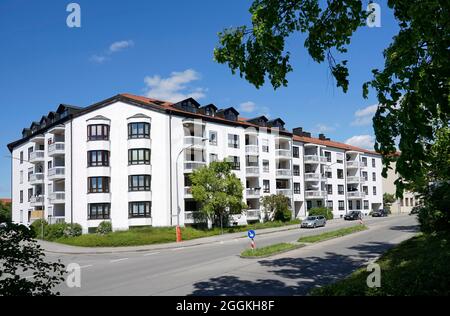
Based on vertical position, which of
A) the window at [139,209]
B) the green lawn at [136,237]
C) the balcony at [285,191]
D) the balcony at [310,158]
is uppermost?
the balcony at [310,158]

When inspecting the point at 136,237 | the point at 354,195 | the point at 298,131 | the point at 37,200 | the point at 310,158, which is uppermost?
the point at 298,131

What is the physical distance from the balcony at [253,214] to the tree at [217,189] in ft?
20.8

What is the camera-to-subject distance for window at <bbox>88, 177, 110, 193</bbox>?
3859 cm

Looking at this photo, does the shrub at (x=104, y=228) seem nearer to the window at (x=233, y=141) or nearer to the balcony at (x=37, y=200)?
the balcony at (x=37, y=200)

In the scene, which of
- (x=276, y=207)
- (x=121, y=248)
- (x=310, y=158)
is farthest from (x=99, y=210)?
(x=310, y=158)

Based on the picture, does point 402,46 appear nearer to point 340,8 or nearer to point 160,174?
point 340,8

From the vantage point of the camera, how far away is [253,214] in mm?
45906

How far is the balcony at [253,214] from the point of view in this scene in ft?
149

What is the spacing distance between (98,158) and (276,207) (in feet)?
68.2

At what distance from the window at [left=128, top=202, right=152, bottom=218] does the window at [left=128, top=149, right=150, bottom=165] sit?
394 centimetres

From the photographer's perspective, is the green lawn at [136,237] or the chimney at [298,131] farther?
the chimney at [298,131]

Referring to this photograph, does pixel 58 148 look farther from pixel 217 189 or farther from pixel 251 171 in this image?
pixel 251 171

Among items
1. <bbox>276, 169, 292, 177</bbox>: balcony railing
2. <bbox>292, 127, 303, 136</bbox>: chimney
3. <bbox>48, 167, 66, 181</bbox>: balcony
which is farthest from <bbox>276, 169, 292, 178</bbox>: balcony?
<bbox>48, 167, 66, 181</bbox>: balcony

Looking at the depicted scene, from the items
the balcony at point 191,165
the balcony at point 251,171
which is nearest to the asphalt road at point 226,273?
the balcony at point 191,165
